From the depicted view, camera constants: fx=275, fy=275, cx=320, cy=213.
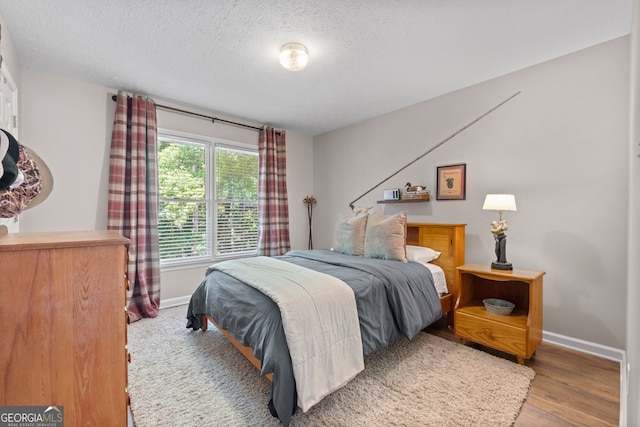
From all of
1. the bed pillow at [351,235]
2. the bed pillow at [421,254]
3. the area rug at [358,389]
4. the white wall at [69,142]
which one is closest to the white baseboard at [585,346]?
the area rug at [358,389]

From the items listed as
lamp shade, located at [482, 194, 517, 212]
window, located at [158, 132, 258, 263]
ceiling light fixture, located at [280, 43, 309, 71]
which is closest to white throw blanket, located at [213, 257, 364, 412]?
lamp shade, located at [482, 194, 517, 212]

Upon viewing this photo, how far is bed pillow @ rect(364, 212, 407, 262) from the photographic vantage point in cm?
270

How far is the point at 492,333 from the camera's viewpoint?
219cm

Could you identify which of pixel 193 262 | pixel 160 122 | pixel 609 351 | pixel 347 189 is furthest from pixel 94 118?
pixel 609 351

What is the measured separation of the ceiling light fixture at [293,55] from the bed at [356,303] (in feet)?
5.61

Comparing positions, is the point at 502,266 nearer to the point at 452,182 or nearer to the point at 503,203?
the point at 503,203

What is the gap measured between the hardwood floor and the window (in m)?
3.30

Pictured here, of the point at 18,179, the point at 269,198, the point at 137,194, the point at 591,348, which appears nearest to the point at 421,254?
the point at 591,348

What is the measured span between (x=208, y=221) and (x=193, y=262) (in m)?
0.59

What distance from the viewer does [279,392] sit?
4.67 feet

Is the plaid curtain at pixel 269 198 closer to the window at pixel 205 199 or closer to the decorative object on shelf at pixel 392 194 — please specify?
the window at pixel 205 199

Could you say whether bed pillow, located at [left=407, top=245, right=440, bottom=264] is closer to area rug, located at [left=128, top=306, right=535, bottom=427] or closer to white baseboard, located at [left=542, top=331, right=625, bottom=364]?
area rug, located at [left=128, top=306, right=535, bottom=427]

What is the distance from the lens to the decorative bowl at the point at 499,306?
2258mm

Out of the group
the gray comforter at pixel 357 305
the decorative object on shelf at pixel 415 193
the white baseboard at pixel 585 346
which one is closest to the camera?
the gray comforter at pixel 357 305
